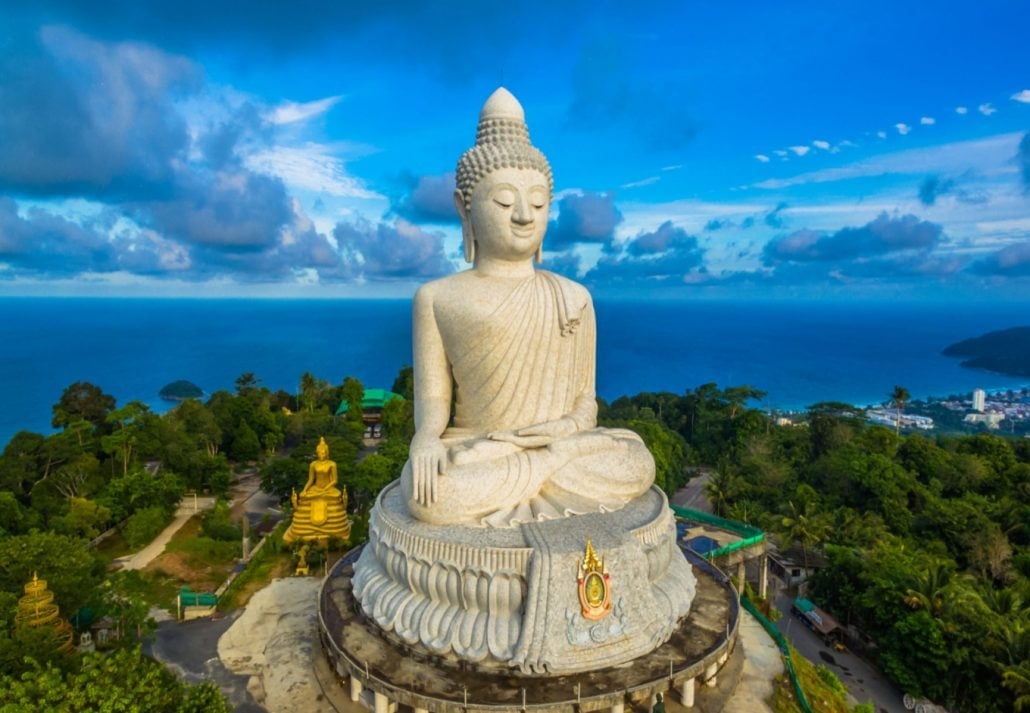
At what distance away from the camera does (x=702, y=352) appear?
17825cm

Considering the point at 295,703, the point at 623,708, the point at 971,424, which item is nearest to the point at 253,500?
the point at 295,703

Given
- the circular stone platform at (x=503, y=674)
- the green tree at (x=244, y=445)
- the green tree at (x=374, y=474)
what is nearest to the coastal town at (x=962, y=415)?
the green tree at (x=374, y=474)

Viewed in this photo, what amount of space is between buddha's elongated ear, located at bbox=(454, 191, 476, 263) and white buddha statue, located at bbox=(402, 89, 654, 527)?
0.07 feet

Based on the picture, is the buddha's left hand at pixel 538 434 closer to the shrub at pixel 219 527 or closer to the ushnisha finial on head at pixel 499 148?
the ushnisha finial on head at pixel 499 148

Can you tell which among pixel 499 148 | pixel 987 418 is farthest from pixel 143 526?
pixel 987 418

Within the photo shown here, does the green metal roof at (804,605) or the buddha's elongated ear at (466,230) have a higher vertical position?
the buddha's elongated ear at (466,230)

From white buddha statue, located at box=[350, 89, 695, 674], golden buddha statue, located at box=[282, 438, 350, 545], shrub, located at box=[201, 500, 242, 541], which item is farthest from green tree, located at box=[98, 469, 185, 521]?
white buddha statue, located at box=[350, 89, 695, 674]

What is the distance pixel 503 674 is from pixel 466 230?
22.0ft

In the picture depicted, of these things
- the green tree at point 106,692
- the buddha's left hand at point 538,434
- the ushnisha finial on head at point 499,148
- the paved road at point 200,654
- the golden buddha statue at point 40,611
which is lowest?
the paved road at point 200,654

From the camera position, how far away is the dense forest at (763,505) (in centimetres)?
1145

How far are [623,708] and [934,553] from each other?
14695 mm

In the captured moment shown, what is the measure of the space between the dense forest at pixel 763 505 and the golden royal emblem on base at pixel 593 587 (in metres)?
4.43

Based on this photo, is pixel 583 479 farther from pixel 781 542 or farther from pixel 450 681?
pixel 781 542

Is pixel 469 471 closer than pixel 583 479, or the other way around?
pixel 469 471
